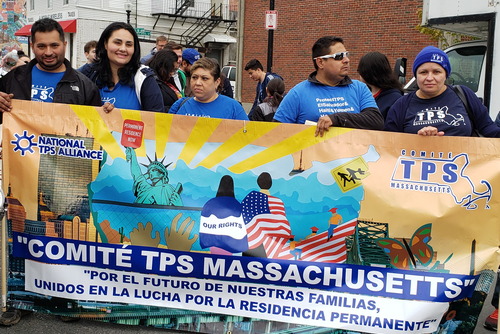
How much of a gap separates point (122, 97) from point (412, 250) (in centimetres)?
243

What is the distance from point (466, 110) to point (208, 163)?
1.83 meters

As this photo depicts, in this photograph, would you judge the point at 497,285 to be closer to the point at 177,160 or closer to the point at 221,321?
the point at 221,321

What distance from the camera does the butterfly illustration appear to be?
3613 mm

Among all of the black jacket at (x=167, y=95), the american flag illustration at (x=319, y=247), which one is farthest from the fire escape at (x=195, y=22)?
the american flag illustration at (x=319, y=247)

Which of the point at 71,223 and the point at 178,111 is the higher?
the point at 178,111

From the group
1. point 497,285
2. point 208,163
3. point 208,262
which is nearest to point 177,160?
point 208,163

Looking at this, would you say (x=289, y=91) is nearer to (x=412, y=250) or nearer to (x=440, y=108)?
(x=440, y=108)

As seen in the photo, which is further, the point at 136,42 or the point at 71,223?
the point at 136,42

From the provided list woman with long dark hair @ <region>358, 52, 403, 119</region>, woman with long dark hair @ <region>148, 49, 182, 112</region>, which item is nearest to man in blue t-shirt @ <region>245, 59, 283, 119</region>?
woman with long dark hair @ <region>148, 49, 182, 112</region>

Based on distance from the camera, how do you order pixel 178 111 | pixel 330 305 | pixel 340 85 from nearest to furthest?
1. pixel 330 305
2. pixel 340 85
3. pixel 178 111

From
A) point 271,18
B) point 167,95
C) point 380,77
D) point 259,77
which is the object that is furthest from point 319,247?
point 271,18

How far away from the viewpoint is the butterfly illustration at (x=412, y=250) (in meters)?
3.61

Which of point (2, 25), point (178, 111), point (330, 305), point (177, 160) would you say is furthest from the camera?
point (2, 25)

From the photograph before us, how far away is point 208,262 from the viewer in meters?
3.83
